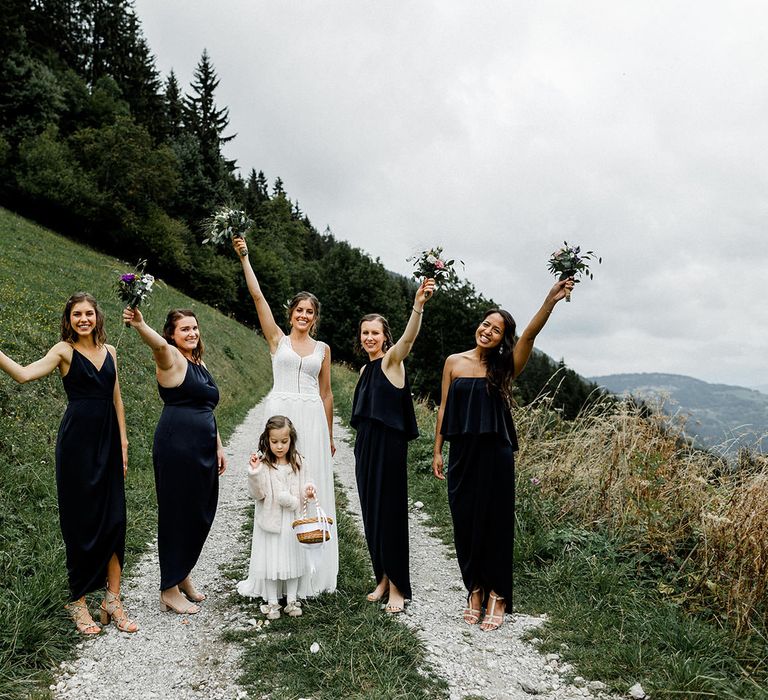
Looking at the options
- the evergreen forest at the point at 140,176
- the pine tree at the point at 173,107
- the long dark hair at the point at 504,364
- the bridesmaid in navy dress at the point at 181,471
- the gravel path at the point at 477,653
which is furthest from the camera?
the pine tree at the point at 173,107

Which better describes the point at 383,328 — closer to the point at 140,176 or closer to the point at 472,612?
the point at 472,612

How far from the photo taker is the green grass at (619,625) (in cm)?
373

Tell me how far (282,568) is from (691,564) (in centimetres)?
398

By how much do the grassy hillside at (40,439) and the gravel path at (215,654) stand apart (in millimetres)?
341

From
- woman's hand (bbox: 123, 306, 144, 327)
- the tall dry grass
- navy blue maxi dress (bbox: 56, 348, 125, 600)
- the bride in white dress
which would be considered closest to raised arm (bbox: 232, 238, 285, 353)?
the bride in white dress

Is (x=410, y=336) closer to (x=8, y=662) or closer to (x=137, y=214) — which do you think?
(x=8, y=662)

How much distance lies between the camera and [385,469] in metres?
5.11

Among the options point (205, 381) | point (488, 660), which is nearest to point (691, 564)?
point (488, 660)

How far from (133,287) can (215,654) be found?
3007mm

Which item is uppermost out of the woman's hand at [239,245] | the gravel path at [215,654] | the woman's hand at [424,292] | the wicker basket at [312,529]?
the woman's hand at [239,245]

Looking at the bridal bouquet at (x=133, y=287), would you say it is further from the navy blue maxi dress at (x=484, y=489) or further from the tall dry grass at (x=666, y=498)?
the tall dry grass at (x=666, y=498)

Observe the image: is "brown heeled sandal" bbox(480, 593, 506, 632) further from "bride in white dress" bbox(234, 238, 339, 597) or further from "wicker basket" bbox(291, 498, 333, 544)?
"wicker basket" bbox(291, 498, 333, 544)

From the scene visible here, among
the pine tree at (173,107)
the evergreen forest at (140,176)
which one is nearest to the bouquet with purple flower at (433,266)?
the evergreen forest at (140,176)

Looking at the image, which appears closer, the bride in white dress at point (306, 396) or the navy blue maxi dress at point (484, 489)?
the navy blue maxi dress at point (484, 489)
